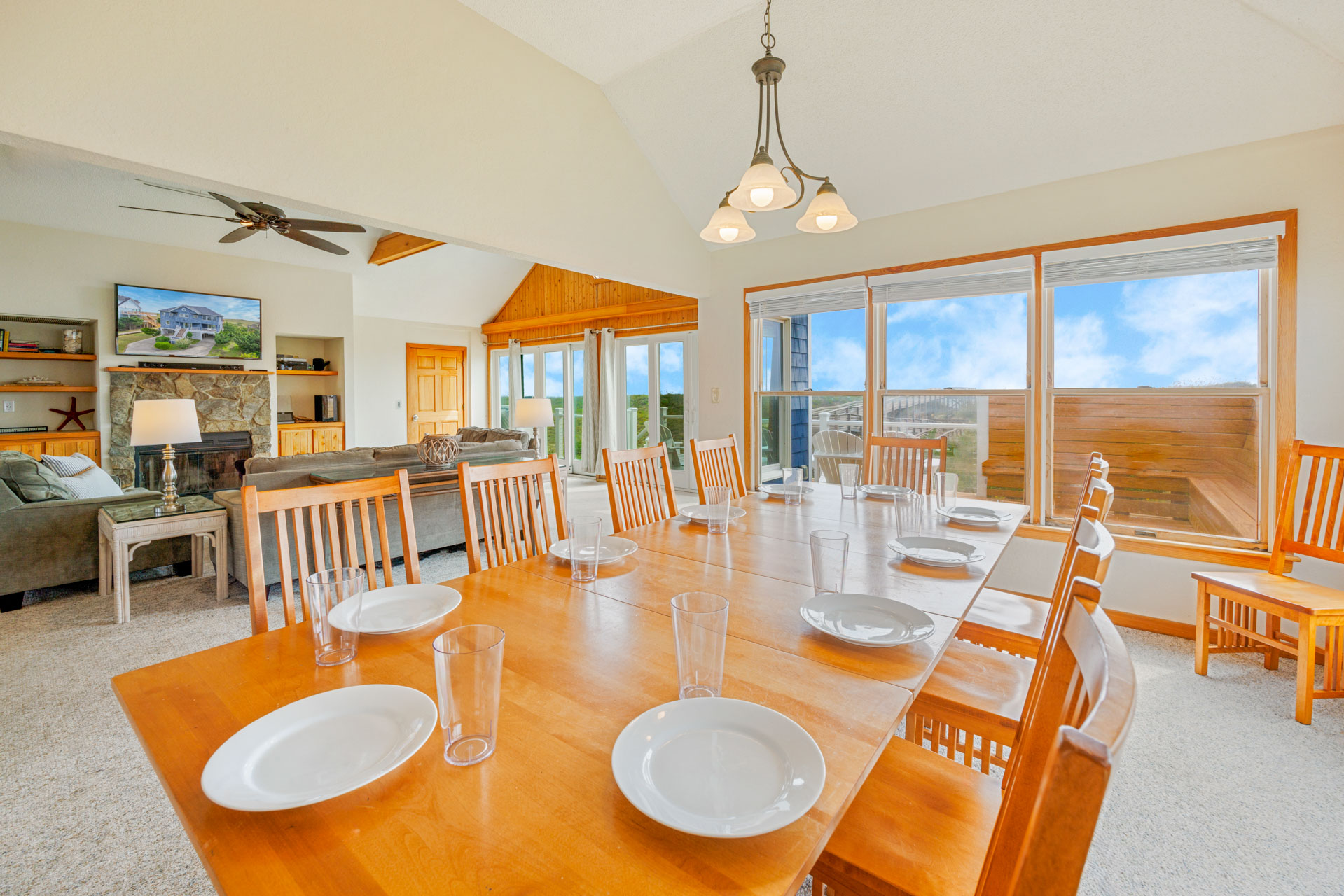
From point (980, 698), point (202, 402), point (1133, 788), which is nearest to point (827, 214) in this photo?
point (980, 698)

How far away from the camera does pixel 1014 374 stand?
360cm

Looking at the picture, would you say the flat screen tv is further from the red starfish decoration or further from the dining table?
the dining table

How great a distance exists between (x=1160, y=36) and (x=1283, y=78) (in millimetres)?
575

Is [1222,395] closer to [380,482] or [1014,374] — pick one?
[1014,374]

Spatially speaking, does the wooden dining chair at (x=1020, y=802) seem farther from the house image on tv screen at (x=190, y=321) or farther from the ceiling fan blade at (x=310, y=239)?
the house image on tv screen at (x=190, y=321)

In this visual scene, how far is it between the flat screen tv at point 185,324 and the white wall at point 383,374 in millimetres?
1293

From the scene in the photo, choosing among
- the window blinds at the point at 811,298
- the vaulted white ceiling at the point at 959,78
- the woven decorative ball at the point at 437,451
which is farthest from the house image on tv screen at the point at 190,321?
the window blinds at the point at 811,298

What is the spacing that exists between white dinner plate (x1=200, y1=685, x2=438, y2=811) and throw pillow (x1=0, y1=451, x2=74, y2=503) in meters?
3.81

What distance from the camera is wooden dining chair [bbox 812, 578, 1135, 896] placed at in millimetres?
354

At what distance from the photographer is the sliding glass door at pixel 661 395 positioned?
657 cm

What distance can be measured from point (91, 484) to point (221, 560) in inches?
58.2

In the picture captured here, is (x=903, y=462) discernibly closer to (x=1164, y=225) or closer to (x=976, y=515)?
(x=976, y=515)

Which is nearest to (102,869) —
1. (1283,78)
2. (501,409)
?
(1283,78)

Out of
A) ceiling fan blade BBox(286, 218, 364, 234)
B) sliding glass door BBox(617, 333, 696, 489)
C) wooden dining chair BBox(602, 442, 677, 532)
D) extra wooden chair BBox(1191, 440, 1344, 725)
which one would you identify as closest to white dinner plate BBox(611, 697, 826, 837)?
wooden dining chair BBox(602, 442, 677, 532)
